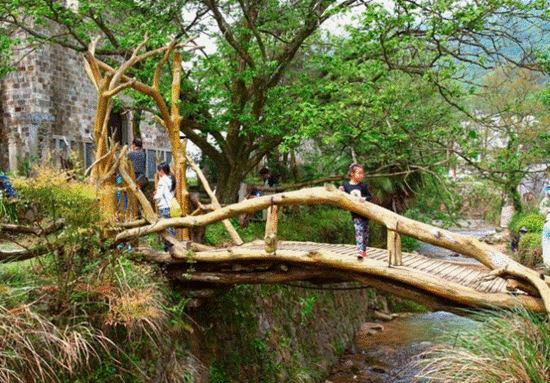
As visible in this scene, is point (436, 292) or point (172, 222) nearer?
point (436, 292)

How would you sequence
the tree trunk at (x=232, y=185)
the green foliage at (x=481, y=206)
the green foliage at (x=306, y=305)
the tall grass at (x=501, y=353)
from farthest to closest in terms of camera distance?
the green foliage at (x=481, y=206)
the tree trunk at (x=232, y=185)
the green foliage at (x=306, y=305)
the tall grass at (x=501, y=353)

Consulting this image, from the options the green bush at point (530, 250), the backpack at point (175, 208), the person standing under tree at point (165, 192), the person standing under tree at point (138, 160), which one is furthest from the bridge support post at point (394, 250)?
the green bush at point (530, 250)

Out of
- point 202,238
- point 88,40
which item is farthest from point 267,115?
point 88,40

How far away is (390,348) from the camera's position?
12.6 m

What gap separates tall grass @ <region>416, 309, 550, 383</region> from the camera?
4.50m

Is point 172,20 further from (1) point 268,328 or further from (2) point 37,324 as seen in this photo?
(2) point 37,324

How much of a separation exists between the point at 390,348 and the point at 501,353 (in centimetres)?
807

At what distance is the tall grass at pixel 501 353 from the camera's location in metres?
4.50

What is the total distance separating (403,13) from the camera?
9.21 metres

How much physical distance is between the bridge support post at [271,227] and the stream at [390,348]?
4.30m

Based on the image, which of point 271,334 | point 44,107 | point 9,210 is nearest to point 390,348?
point 271,334

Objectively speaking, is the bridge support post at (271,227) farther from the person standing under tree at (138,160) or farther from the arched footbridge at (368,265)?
the person standing under tree at (138,160)

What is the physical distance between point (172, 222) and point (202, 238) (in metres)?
2.16

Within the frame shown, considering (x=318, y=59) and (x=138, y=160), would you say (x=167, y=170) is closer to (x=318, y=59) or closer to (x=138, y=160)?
(x=138, y=160)
